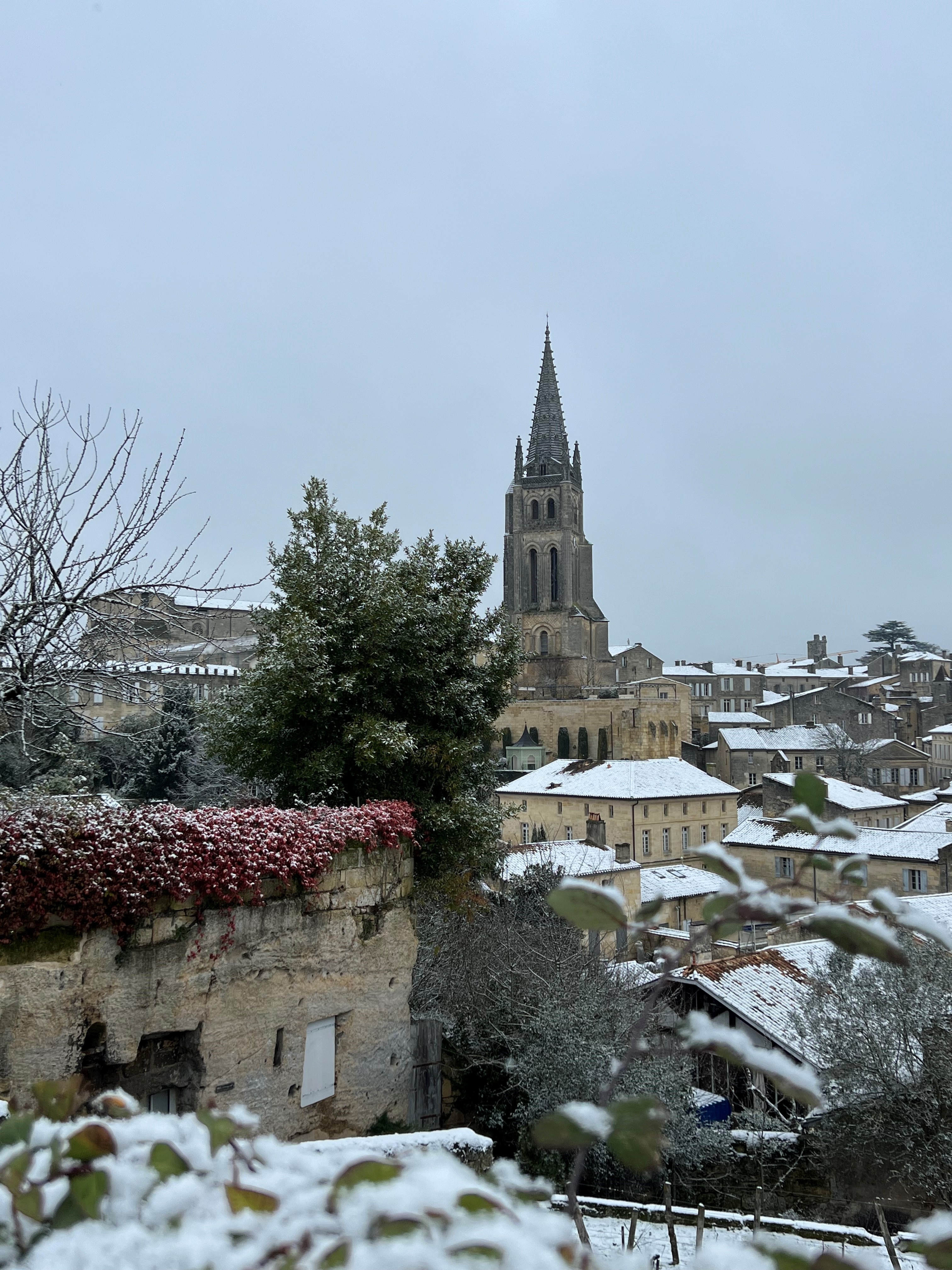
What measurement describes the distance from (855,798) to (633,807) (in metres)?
11.2

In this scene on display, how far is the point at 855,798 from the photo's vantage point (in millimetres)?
42562

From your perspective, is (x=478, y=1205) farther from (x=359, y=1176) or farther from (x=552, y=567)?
(x=552, y=567)

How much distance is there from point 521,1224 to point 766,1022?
14.3 meters

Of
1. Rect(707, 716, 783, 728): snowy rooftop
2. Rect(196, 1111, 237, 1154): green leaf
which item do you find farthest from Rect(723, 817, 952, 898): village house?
Rect(707, 716, 783, 728): snowy rooftop

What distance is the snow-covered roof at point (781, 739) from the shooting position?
60.6 m

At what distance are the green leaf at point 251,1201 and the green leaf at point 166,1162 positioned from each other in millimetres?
131

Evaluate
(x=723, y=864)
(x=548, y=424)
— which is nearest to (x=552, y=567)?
(x=548, y=424)

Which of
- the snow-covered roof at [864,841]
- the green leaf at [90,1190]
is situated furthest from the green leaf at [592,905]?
the snow-covered roof at [864,841]

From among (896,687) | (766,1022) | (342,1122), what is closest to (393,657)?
(342,1122)

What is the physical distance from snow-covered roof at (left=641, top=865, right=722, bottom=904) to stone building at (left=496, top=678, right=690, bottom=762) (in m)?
30.5

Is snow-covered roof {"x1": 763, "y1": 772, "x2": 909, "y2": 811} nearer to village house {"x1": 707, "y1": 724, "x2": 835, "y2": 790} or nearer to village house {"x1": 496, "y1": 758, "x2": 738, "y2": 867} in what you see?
village house {"x1": 496, "y1": 758, "x2": 738, "y2": 867}

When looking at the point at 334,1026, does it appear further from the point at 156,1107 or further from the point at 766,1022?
the point at 766,1022

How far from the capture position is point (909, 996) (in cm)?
1059

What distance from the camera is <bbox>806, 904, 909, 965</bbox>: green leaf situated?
150 centimetres
